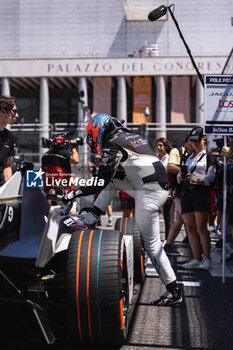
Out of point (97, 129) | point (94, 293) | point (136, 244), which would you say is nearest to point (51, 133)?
point (136, 244)

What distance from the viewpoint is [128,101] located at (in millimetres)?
47844

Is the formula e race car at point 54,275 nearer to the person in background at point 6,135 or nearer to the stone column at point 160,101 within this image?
the person in background at point 6,135

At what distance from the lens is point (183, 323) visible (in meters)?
3.46

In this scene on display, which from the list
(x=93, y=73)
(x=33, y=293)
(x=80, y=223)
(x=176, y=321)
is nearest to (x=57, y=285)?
(x=33, y=293)

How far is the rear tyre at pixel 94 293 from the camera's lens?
8.36ft

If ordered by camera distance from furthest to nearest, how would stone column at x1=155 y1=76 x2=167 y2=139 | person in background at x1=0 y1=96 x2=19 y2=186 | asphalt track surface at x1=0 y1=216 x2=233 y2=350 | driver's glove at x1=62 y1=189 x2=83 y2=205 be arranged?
stone column at x1=155 y1=76 x2=167 y2=139, person in background at x1=0 y1=96 x2=19 y2=186, asphalt track surface at x1=0 y1=216 x2=233 y2=350, driver's glove at x1=62 y1=189 x2=83 y2=205

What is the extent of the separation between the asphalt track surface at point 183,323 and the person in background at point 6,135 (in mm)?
1796

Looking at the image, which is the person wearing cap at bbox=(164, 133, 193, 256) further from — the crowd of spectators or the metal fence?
the metal fence

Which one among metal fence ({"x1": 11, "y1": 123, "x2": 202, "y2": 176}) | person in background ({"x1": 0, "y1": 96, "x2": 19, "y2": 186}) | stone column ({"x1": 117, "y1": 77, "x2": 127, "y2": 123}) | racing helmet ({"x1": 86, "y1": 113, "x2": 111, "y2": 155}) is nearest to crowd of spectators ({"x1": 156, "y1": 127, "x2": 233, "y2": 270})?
racing helmet ({"x1": 86, "y1": 113, "x2": 111, "y2": 155})

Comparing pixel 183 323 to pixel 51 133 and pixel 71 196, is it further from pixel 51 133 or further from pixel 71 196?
pixel 51 133

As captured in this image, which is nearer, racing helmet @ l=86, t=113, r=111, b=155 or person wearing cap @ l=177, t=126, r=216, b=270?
racing helmet @ l=86, t=113, r=111, b=155

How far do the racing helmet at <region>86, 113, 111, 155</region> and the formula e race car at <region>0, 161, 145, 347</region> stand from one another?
3.33ft

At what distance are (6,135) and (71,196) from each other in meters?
2.26

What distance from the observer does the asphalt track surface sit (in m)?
2.97
